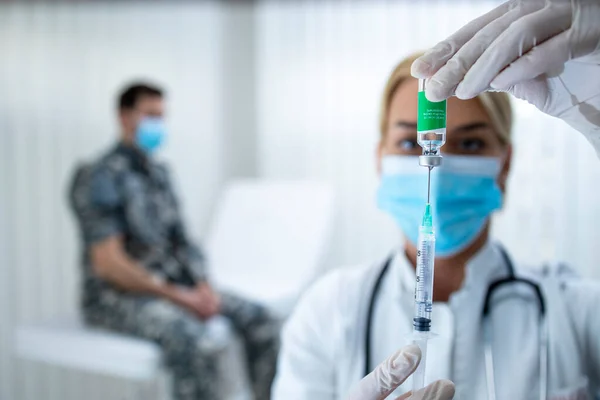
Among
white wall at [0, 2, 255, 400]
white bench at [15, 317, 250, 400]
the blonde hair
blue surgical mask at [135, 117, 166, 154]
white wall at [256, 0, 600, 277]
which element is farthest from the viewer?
white wall at [0, 2, 255, 400]

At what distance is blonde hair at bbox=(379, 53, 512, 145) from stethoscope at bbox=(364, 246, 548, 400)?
0.59 feet

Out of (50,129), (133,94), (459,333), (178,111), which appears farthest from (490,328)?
(178,111)

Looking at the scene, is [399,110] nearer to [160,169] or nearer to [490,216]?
[490,216]

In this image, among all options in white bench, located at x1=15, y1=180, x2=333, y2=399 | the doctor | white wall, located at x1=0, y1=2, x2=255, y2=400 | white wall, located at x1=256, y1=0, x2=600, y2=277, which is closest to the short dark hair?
white wall, located at x1=0, y1=2, x2=255, y2=400

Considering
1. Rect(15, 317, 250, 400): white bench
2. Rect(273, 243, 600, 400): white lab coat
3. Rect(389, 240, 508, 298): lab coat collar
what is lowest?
Rect(15, 317, 250, 400): white bench

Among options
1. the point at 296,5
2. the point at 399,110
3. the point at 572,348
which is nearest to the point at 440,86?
the point at 399,110

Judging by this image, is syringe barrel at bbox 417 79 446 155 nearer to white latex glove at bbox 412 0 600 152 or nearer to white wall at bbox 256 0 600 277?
white latex glove at bbox 412 0 600 152

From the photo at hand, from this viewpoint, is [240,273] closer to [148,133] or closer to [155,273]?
[155,273]

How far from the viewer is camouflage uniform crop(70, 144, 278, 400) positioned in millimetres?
1848

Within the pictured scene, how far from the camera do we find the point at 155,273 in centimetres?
210

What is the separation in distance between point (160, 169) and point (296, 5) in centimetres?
102

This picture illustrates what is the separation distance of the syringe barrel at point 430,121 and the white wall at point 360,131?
32 centimetres

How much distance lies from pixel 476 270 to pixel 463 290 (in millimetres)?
39

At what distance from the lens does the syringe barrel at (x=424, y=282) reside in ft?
2.32
